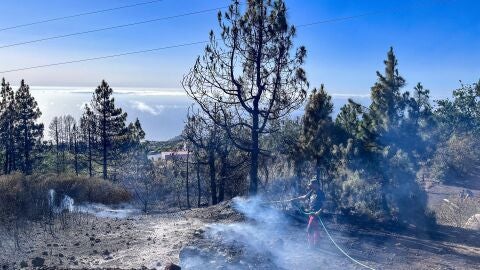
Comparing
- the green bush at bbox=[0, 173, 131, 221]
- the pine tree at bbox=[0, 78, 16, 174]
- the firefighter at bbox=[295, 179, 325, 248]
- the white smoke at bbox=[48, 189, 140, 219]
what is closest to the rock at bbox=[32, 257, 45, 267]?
the green bush at bbox=[0, 173, 131, 221]

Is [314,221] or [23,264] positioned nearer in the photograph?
[23,264]

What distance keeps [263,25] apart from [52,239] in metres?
10.8

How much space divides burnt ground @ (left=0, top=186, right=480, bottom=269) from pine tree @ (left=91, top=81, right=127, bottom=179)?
77.4 feet

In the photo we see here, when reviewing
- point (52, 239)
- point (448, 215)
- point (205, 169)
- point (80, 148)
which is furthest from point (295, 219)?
point (80, 148)

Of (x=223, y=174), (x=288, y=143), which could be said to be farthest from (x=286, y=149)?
(x=223, y=174)

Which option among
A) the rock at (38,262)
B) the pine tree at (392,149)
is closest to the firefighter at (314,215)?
the pine tree at (392,149)

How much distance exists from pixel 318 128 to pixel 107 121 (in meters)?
24.5

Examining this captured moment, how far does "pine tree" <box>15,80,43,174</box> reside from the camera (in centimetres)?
4178

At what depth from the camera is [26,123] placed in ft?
140

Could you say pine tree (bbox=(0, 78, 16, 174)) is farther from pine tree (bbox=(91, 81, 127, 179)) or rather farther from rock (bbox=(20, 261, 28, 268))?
rock (bbox=(20, 261, 28, 268))

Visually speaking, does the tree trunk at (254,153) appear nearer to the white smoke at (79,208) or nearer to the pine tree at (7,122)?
the white smoke at (79,208)

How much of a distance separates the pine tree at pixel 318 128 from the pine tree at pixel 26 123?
102 feet

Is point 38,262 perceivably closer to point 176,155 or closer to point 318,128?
point 318,128

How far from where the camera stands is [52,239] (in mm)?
15062
